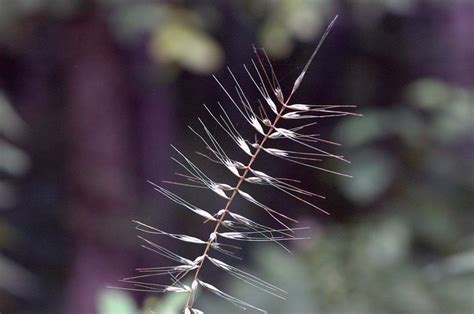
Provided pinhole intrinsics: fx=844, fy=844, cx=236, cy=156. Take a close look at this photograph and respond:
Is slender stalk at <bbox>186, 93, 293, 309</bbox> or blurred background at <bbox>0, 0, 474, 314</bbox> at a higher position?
slender stalk at <bbox>186, 93, 293, 309</bbox>

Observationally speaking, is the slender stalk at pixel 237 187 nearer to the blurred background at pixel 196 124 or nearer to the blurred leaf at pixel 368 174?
the blurred background at pixel 196 124

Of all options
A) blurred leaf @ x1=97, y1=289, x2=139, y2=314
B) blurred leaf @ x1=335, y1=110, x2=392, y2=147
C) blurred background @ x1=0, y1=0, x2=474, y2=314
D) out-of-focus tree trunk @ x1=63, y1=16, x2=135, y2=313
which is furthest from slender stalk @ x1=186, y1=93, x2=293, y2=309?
out-of-focus tree trunk @ x1=63, y1=16, x2=135, y2=313

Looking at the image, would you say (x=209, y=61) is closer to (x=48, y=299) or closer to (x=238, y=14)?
(x=238, y=14)

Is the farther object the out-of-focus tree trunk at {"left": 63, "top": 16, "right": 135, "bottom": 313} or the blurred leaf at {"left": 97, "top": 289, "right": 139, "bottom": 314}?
the out-of-focus tree trunk at {"left": 63, "top": 16, "right": 135, "bottom": 313}

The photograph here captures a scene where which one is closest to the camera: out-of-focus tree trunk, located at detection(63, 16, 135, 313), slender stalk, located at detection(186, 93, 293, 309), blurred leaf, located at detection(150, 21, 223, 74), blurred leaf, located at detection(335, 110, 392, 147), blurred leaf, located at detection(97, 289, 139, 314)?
slender stalk, located at detection(186, 93, 293, 309)

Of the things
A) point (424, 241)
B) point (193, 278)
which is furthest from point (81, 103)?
point (193, 278)

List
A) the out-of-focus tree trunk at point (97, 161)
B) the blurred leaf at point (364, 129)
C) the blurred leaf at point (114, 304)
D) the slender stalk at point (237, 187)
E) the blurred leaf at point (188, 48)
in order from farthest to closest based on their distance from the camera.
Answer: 1. the out-of-focus tree trunk at point (97, 161)
2. the blurred leaf at point (364, 129)
3. the blurred leaf at point (188, 48)
4. the blurred leaf at point (114, 304)
5. the slender stalk at point (237, 187)

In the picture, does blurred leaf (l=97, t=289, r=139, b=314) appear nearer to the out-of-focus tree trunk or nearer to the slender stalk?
the slender stalk

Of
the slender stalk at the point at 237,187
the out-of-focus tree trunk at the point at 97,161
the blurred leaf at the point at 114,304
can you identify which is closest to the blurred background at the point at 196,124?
the out-of-focus tree trunk at the point at 97,161
